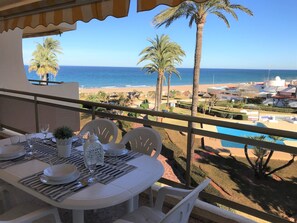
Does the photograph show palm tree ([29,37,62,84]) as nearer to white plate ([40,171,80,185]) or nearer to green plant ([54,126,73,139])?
green plant ([54,126,73,139])

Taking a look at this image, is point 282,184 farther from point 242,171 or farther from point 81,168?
point 81,168

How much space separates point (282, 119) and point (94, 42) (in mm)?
35347

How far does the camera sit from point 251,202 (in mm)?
2324

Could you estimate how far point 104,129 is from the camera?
2.83 m

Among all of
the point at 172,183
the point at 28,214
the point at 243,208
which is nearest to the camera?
the point at 28,214

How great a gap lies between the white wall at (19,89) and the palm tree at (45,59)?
17008mm

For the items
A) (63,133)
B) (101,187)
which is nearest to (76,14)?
(63,133)

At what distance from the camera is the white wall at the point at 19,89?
4.18 meters

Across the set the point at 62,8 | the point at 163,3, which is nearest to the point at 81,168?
the point at 163,3

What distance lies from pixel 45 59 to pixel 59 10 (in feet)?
74.6

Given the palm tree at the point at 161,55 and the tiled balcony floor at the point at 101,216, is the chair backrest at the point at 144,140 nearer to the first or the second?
the tiled balcony floor at the point at 101,216

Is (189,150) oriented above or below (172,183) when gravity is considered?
above

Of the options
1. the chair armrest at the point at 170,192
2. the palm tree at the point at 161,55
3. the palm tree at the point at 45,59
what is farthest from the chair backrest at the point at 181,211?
the palm tree at the point at 45,59

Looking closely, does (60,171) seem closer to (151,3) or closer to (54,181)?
(54,181)
